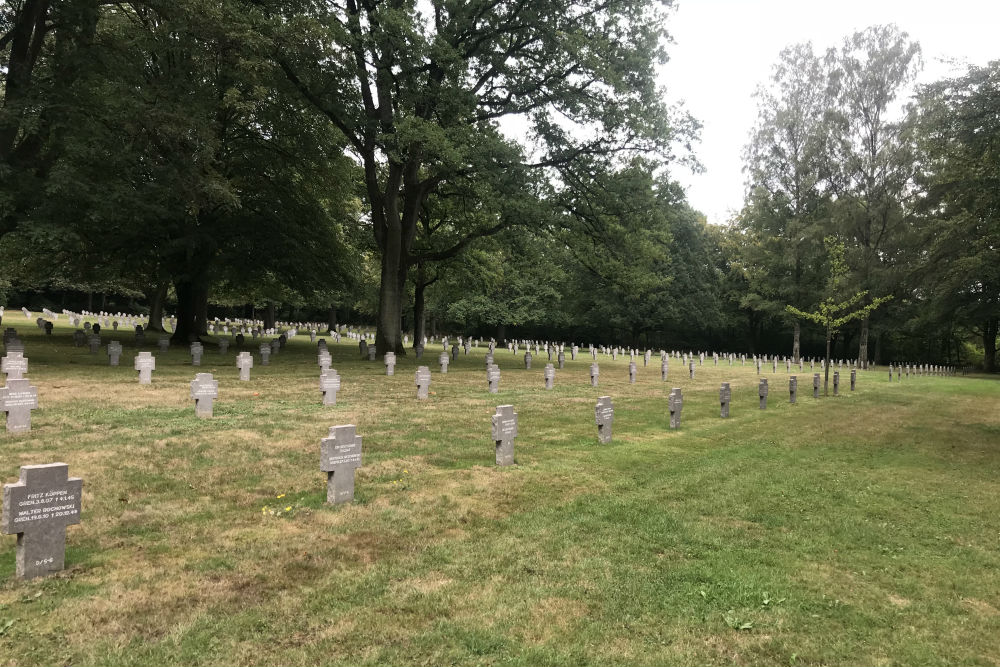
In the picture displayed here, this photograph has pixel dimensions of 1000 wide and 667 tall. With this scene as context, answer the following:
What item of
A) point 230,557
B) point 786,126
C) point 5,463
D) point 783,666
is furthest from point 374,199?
point 786,126

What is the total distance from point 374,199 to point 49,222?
11620 mm

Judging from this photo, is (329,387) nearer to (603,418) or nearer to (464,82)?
(603,418)

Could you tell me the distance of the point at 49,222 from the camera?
14625mm

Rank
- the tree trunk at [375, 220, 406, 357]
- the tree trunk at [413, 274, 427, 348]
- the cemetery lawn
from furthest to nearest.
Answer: the tree trunk at [413, 274, 427, 348] → the tree trunk at [375, 220, 406, 357] → the cemetery lawn

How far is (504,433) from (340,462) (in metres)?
2.36

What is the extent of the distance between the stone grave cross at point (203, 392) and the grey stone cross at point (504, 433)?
5142mm

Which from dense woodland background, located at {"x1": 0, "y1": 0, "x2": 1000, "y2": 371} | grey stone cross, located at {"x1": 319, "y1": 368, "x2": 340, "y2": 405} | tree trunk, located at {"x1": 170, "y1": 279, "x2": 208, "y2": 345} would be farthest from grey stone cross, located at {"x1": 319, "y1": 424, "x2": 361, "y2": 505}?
tree trunk, located at {"x1": 170, "y1": 279, "x2": 208, "y2": 345}

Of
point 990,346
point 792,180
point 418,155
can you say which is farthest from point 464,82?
point 990,346

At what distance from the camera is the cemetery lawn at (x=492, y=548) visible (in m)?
3.42

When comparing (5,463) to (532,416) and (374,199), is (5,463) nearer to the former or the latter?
(532,416)

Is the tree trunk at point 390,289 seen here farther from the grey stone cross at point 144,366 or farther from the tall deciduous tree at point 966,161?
the tall deciduous tree at point 966,161

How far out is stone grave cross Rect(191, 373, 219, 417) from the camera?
9.38 metres

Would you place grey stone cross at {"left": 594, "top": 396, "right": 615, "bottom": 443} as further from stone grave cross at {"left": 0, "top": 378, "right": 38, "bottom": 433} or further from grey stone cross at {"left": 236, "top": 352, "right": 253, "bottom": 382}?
grey stone cross at {"left": 236, "top": 352, "right": 253, "bottom": 382}

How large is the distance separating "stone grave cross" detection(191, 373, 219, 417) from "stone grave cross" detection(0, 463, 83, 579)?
17.7 feet
